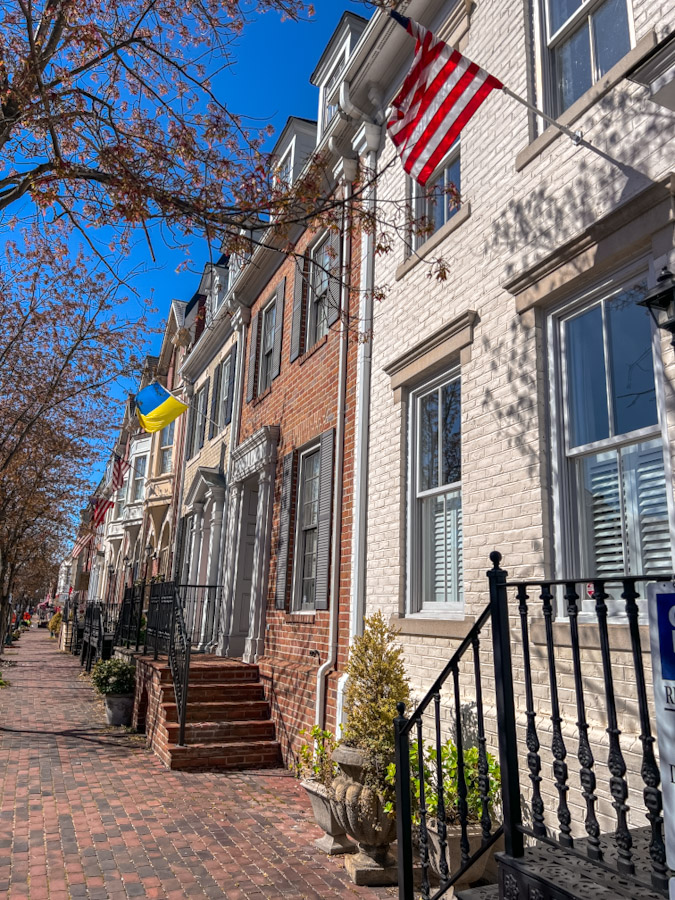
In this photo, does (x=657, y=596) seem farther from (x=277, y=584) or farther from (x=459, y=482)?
(x=277, y=584)

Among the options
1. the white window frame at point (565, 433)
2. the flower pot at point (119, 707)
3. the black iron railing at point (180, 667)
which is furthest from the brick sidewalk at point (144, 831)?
the white window frame at point (565, 433)

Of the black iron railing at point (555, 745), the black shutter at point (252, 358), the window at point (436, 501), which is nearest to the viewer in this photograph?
the black iron railing at point (555, 745)

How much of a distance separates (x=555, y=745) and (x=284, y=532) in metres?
6.89

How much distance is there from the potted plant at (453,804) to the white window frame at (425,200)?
4.70 meters

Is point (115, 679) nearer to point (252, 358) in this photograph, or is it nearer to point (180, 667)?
point (180, 667)

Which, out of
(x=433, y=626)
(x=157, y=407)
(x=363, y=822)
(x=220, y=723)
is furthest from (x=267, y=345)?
(x=363, y=822)

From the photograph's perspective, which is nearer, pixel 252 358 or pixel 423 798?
pixel 423 798

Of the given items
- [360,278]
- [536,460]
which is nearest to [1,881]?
[536,460]

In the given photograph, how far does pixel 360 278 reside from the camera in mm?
8203

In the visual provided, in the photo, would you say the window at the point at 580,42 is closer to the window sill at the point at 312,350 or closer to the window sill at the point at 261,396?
the window sill at the point at 312,350

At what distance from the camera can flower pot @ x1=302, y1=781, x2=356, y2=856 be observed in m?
5.21

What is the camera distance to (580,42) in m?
5.21

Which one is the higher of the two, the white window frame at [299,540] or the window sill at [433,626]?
the white window frame at [299,540]

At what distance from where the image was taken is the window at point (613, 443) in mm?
3953
